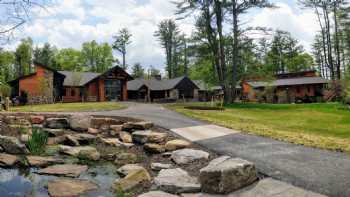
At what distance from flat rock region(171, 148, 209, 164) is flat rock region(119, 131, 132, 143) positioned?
100 inches

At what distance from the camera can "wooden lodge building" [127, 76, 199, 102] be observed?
41.7 meters

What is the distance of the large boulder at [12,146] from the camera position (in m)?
8.23

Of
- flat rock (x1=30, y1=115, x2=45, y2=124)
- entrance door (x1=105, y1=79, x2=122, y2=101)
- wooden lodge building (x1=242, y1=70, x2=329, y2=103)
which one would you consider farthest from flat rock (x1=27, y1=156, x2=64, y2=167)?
wooden lodge building (x1=242, y1=70, x2=329, y2=103)

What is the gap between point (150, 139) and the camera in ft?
29.9

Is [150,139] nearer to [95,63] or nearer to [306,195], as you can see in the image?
[306,195]

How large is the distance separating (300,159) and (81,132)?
763 centimetres

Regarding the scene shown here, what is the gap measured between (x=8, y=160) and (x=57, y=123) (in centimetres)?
414

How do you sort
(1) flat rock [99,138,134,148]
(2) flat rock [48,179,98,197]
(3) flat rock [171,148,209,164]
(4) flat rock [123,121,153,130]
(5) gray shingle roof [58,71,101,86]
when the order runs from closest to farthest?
(2) flat rock [48,179,98,197]
(3) flat rock [171,148,209,164]
(1) flat rock [99,138,134,148]
(4) flat rock [123,121,153,130]
(5) gray shingle roof [58,71,101,86]

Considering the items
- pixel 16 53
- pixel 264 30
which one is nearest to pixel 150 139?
pixel 264 30

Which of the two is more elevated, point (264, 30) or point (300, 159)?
point (264, 30)

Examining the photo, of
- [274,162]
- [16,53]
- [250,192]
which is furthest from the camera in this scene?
[16,53]

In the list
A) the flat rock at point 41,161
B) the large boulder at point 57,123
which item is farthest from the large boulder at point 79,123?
the flat rock at point 41,161

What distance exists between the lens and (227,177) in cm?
488

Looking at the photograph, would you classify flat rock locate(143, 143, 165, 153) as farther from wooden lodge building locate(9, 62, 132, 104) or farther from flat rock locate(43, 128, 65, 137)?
wooden lodge building locate(9, 62, 132, 104)
